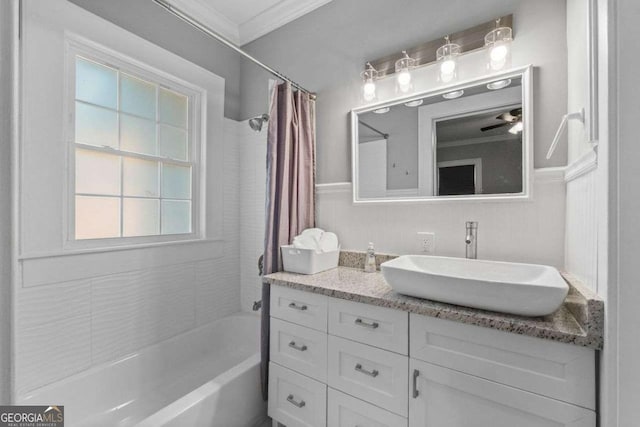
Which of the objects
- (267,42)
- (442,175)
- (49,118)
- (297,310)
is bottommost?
A: (297,310)

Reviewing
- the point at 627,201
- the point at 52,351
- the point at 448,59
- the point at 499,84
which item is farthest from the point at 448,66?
the point at 52,351

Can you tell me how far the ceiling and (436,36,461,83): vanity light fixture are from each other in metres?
1.00

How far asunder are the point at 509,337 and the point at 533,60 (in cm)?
128

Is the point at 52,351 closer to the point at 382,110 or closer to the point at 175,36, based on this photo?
the point at 175,36

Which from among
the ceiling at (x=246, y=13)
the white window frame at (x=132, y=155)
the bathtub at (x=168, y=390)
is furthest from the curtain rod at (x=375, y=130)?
the bathtub at (x=168, y=390)

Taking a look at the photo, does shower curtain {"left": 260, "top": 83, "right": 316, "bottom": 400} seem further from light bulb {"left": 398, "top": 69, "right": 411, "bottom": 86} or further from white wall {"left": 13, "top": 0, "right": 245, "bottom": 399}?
white wall {"left": 13, "top": 0, "right": 245, "bottom": 399}

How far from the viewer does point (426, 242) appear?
1.56 metres

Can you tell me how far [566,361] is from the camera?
2.67 feet

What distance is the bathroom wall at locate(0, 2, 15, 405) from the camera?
0.46m

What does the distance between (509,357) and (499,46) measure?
1.41 m

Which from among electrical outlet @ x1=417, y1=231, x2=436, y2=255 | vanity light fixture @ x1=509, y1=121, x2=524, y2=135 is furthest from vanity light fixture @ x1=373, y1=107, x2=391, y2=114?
electrical outlet @ x1=417, y1=231, x2=436, y2=255

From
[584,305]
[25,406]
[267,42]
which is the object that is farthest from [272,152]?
[25,406]

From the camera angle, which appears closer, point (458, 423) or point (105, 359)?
point (458, 423)

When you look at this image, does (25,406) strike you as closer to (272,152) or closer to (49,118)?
(49,118)
